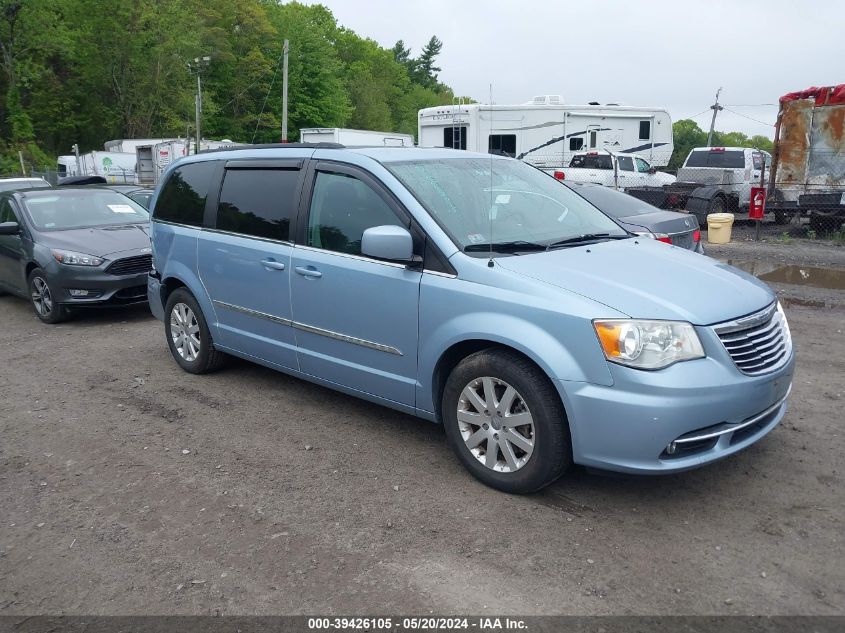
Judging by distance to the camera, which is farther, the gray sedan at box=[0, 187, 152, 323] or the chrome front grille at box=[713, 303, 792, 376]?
the gray sedan at box=[0, 187, 152, 323]

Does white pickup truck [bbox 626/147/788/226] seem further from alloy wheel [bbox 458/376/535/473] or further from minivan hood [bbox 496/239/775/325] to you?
alloy wheel [bbox 458/376/535/473]

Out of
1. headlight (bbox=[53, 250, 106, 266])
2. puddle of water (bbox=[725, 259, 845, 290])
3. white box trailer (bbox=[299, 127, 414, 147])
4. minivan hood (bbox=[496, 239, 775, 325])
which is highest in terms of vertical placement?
white box trailer (bbox=[299, 127, 414, 147])

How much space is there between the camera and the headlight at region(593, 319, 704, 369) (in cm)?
358

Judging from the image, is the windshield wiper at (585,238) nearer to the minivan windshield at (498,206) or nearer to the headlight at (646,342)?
the minivan windshield at (498,206)

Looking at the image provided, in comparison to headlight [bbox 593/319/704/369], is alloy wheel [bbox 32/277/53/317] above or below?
below

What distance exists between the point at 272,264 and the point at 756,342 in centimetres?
317

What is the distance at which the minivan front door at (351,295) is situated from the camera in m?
4.45

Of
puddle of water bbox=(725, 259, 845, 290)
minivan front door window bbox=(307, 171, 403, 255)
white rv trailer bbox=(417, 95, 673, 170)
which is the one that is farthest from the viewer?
white rv trailer bbox=(417, 95, 673, 170)

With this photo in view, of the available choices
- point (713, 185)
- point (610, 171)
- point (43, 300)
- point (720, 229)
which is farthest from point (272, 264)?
point (610, 171)

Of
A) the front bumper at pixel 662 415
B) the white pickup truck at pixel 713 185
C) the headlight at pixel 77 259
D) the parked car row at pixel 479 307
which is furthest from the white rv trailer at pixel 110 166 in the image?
the front bumper at pixel 662 415

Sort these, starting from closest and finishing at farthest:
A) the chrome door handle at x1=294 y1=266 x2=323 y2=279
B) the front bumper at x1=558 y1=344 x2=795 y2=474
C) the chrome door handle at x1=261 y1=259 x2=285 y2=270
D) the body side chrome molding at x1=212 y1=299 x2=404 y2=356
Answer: the front bumper at x1=558 y1=344 x2=795 y2=474, the body side chrome molding at x1=212 y1=299 x2=404 y2=356, the chrome door handle at x1=294 y1=266 x2=323 y2=279, the chrome door handle at x1=261 y1=259 x2=285 y2=270

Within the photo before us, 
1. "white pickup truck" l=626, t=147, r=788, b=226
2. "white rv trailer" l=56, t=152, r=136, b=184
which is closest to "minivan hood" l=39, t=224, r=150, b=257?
"white pickup truck" l=626, t=147, r=788, b=226

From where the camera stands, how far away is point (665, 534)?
3.63 m

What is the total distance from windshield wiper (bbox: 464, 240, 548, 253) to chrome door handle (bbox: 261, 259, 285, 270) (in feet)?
5.05
